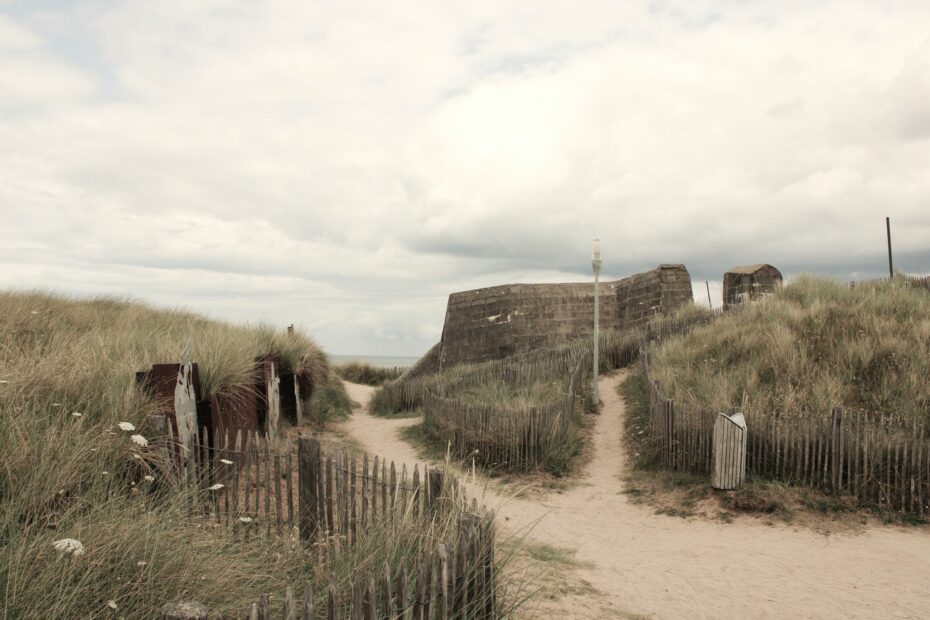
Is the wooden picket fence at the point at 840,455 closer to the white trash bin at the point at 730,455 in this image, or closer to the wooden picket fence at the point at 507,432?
the white trash bin at the point at 730,455

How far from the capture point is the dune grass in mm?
3123

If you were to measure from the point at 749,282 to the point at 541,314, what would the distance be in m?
7.36

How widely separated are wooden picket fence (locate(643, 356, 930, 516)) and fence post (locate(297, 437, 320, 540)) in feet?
20.4

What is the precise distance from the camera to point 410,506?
14.1 feet

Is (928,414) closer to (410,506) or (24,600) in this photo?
(410,506)

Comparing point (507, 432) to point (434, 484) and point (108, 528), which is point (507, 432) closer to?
point (434, 484)

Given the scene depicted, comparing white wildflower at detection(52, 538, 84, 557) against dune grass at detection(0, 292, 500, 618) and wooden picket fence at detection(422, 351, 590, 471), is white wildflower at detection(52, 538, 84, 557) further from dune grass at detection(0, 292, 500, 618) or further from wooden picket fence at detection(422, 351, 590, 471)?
wooden picket fence at detection(422, 351, 590, 471)

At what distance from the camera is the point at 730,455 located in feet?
29.0

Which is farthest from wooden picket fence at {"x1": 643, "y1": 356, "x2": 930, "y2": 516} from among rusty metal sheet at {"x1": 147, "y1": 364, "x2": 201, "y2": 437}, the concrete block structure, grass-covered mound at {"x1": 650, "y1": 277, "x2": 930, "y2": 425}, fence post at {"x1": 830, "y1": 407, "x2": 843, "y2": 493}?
the concrete block structure

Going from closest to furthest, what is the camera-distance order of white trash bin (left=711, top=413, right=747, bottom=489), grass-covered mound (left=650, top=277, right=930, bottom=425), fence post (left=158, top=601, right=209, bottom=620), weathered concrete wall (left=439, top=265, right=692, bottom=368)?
fence post (left=158, top=601, right=209, bottom=620)
white trash bin (left=711, top=413, right=747, bottom=489)
grass-covered mound (left=650, top=277, right=930, bottom=425)
weathered concrete wall (left=439, top=265, right=692, bottom=368)

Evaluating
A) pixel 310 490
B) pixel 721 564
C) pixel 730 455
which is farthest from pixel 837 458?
pixel 310 490

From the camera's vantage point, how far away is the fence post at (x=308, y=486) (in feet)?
18.1

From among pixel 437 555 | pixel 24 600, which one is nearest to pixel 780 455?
pixel 437 555

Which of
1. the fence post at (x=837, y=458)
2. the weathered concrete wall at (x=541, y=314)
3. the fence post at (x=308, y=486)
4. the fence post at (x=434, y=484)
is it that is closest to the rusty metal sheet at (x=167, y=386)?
the fence post at (x=308, y=486)
